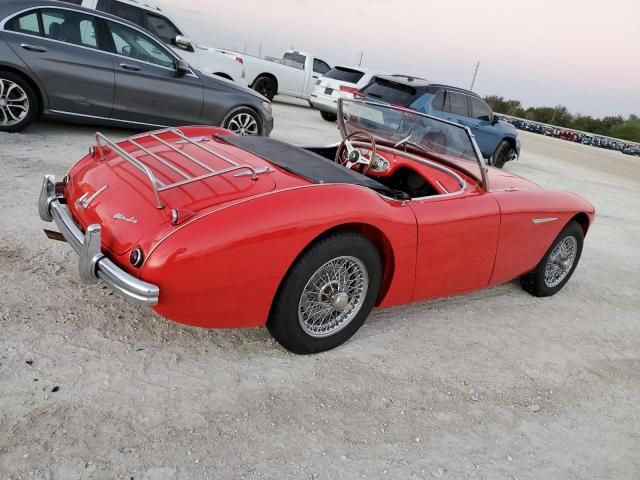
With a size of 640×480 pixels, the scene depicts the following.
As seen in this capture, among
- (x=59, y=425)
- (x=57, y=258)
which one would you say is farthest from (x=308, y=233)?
(x=57, y=258)

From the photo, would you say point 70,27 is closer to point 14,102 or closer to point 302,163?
point 14,102

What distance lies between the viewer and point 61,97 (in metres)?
6.24

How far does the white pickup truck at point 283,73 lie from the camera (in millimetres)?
13859

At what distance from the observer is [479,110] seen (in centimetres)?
1137

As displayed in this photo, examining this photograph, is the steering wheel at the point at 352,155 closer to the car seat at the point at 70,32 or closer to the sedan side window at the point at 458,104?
the car seat at the point at 70,32

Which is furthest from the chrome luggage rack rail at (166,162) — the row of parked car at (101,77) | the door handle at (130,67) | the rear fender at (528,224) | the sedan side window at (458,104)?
the sedan side window at (458,104)

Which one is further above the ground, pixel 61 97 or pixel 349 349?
pixel 61 97

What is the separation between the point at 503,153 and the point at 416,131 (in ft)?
28.6

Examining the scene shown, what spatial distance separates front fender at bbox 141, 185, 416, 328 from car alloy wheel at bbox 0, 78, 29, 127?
4.75m

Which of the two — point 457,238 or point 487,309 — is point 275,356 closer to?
point 457,238

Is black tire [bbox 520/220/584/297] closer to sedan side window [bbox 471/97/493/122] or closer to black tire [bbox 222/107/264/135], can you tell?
black tire [bbox 222/107/264/135]

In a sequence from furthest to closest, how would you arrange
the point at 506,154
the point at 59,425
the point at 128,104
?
the point at 506,154 < the point at 128,104 < the point at 59,425

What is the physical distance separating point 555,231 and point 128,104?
5.12 m

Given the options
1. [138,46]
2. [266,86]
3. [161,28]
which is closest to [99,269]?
[138,46]
